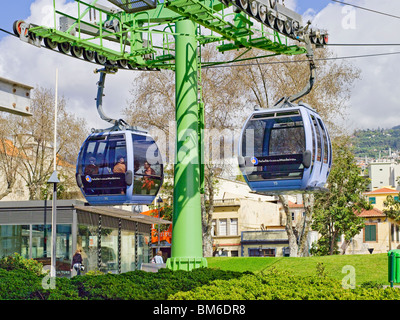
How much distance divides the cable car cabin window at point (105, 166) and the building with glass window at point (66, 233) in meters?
12.0

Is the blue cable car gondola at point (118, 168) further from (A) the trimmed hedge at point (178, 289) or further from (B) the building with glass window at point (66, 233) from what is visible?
(B) the building with glass window at point (66, 233)

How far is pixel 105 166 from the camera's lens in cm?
1459

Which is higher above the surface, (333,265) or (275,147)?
(275,147)

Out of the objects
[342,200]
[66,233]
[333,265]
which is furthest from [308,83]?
[342,200]

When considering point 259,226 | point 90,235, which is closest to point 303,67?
point 90,235

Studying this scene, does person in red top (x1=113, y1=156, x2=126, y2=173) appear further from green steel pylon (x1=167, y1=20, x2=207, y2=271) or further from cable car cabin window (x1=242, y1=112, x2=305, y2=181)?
cable car cabin window (x1=242, y1=112, x2=305, y2=181)

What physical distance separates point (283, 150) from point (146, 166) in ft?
11.1

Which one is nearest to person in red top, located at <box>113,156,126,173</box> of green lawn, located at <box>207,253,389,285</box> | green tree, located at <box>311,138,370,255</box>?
→ green lawn, located at <box>207,253,389,285</box>

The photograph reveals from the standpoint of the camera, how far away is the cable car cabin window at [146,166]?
14320mm

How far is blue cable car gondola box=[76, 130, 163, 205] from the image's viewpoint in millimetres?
14250

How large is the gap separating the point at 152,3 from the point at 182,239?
545cm

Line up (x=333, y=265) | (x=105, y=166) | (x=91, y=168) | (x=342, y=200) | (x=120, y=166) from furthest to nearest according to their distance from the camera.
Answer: (x=342, y=200) < (x=333, y=265) < (x=91, y=168) < (x=105, y=166) < (x=120, y=166)

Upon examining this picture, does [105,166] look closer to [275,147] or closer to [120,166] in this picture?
[120,166]
